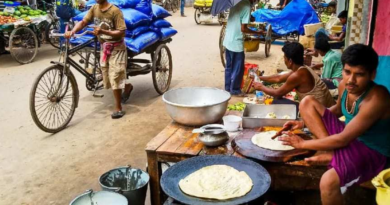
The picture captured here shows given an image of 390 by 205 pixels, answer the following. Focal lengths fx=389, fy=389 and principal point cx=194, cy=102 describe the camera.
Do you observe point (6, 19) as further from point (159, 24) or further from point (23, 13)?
point (159, 24)

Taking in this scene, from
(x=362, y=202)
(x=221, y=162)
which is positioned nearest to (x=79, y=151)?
(x=221, y=162)

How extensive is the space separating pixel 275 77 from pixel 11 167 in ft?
10.5

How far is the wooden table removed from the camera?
111 inches

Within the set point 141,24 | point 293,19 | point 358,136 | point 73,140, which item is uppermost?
point 141,24

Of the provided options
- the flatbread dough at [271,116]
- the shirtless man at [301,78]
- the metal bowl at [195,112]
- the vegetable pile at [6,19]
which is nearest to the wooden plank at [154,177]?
the metal bowl at [195,112]

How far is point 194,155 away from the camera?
306 cm

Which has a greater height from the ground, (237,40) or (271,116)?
(237,40)

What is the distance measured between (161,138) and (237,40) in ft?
10.5

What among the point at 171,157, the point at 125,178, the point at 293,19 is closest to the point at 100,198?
the point at 125,178

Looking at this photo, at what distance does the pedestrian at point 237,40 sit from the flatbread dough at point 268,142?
121 inches

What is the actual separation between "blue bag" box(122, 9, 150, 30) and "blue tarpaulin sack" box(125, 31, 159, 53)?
19cm

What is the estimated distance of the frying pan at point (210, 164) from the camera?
2469 mm

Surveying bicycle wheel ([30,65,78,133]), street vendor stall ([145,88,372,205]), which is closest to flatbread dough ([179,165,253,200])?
street vendor stall ([145,88,372,205])

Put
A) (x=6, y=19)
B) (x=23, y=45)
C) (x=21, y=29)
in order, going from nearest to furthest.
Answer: (x=6, y=19)
(x=21, y=29)
(x=23, y=45)
